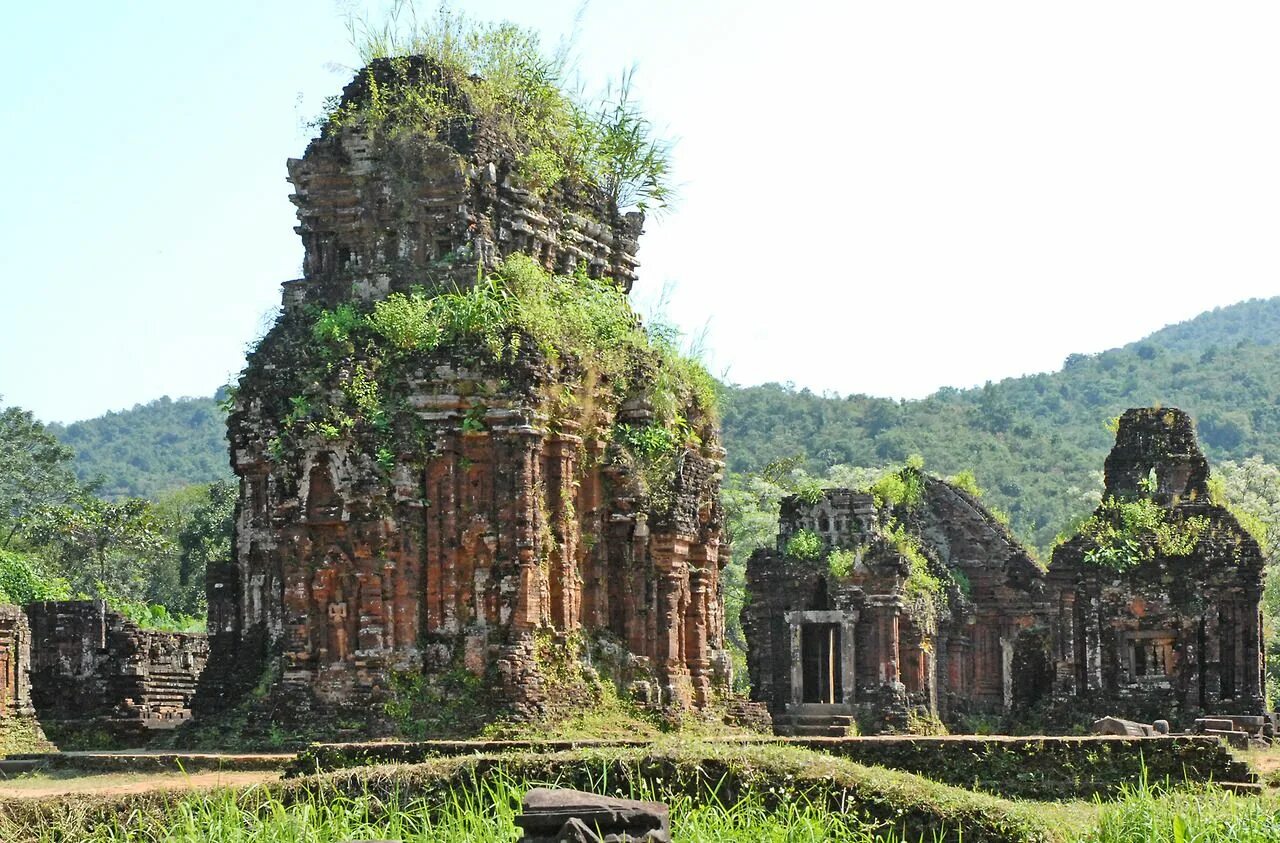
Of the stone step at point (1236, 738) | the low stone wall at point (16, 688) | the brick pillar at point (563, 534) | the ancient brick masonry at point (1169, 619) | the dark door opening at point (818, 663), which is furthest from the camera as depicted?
the dark door opening at point (818, 663)

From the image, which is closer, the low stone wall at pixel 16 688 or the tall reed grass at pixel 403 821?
the tall reed grass at pixel 403 821

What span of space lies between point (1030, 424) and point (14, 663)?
66198mm

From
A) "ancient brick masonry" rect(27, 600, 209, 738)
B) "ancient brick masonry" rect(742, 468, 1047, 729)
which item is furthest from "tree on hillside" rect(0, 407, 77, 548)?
"ancient brick masonry" rect(742, 468, 1047, 729)

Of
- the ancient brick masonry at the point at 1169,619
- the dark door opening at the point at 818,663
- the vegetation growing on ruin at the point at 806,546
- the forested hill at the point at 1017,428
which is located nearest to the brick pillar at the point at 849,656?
the dark door opening at the point at 818,663

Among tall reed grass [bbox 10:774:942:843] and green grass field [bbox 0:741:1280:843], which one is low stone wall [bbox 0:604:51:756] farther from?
tall reed grass [bbox 10:774:942:843]

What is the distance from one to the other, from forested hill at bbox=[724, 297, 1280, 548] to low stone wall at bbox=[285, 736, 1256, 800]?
137 ft

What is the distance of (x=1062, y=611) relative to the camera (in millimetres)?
31281

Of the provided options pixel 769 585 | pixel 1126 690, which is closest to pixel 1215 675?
pixel 1126 690

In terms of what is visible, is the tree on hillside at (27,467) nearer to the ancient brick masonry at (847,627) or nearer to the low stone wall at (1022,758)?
the ancient brick masonry at (847,627)

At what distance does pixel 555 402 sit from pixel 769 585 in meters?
12.5

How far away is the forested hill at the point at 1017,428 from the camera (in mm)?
75375

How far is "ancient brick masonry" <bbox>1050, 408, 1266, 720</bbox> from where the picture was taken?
30.0 meters

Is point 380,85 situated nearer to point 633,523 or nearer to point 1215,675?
point 633,523

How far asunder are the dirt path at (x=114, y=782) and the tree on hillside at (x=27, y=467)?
117ft
